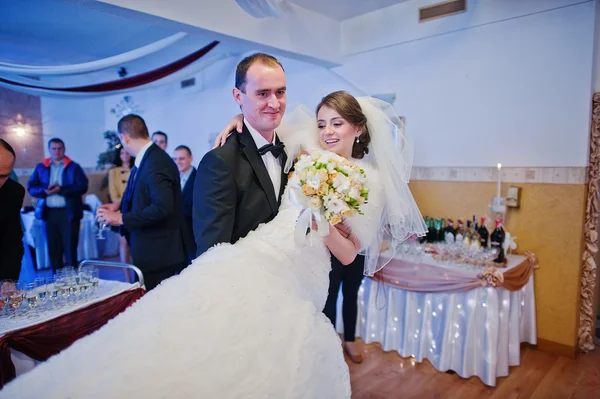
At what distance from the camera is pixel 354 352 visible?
131 inches

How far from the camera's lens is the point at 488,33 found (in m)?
3.69

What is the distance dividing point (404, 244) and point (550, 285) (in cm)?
134

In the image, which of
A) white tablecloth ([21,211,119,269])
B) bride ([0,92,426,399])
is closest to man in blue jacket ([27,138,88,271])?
white tablecloth ([21,211,119,269])

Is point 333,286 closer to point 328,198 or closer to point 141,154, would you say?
point 141,154

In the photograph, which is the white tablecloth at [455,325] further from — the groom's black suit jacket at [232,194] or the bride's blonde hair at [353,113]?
the groom's black suit jacket at [232,194]

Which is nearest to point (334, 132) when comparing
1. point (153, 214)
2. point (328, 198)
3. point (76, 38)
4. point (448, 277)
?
point (328, 198)

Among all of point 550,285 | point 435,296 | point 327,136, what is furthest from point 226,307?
point 550,285

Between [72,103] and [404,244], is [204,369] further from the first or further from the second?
[72,103]

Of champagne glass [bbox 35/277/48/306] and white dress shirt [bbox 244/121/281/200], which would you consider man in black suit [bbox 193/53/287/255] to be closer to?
white dress shirt [bbox 244/121/281/200]

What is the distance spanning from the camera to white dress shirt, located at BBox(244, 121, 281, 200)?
168 centimetres

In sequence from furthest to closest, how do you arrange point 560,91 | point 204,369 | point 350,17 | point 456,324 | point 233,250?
1. point 350,17
2. point 560,91
3. point 456,324
4. point 233,250
5. point 204,369

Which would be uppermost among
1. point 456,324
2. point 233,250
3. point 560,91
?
point 560,91

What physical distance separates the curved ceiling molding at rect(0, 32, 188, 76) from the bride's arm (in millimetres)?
2754

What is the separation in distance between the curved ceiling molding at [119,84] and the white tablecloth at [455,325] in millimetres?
3116
